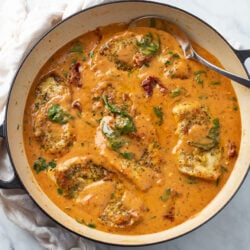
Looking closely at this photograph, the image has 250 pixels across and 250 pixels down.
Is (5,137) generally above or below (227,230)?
above

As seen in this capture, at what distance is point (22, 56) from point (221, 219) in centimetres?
217

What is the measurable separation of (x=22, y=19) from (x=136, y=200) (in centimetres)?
188

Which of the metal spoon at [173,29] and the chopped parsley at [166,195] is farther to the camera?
the metal spoon at [173,29]

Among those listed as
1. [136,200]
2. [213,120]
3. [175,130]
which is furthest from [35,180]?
[213,120]

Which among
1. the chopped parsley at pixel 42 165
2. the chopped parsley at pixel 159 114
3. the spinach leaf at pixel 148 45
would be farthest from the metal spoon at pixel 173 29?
the chopped parsley at pixel 42 165

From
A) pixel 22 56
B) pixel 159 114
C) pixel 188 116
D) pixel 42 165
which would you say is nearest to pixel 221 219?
pixel 188 116

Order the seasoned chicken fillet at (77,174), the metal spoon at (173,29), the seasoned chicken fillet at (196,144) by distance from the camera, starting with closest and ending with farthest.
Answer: the seasoned chicken fillet at (77,174) → the seasoned chicken fillet at (196,144) → the metal spoon at (173,29)

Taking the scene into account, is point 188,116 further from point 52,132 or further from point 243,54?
point 52,132

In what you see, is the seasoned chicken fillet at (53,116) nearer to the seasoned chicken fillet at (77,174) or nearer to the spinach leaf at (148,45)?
A: the seasoned chicken fillet at (77,174)

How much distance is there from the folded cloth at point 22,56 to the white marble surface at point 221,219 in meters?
0.17

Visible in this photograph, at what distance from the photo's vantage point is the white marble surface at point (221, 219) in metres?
4.53

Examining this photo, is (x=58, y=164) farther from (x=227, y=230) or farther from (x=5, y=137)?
(x=227, y=230)

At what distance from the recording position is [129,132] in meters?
4.34

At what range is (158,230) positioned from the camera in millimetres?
4262
